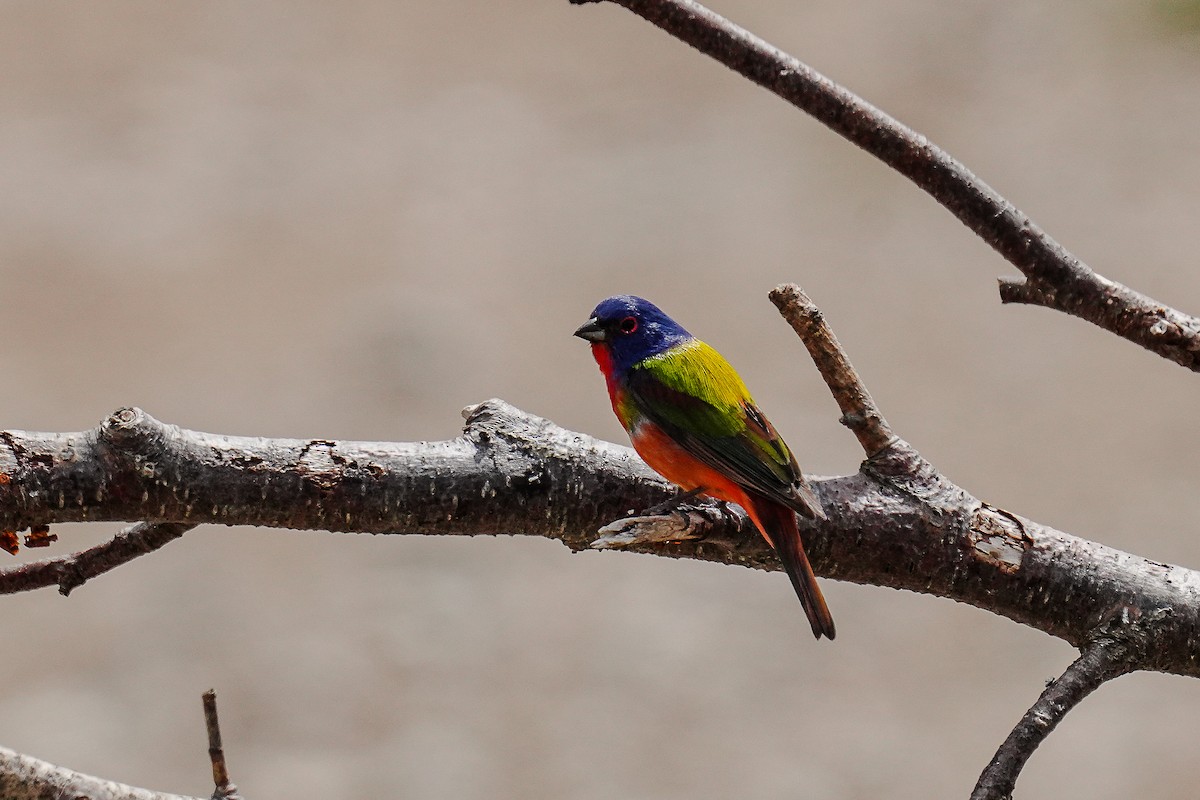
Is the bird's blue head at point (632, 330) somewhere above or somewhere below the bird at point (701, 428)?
above

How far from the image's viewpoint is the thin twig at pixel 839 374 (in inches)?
58.7

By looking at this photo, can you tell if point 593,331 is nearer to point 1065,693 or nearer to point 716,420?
point 716,420

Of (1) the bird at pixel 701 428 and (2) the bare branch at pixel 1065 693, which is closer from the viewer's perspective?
(2) the bare branch at pixel 1065 693

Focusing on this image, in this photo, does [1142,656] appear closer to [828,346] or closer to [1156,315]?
[1156,315]

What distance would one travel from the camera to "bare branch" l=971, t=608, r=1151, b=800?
121 centimetres

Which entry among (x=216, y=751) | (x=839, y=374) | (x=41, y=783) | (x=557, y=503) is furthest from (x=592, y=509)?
(x=41, y=783)

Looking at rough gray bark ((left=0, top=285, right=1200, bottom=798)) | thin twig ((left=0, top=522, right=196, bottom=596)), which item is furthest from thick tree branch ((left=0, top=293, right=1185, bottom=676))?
thin twig ((left=0, top=522, right=196, bottom=596))

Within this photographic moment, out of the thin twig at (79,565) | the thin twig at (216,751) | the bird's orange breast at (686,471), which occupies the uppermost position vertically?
the bird's orange breast at (686,471)

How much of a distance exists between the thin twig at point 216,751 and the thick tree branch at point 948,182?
2.93 ft

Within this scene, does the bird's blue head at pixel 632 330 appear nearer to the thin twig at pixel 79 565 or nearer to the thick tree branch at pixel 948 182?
the thick tree branch at pixel 948 182

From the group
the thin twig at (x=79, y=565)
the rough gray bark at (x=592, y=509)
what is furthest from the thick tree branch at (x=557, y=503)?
the thin twig at (x=79, y=565)

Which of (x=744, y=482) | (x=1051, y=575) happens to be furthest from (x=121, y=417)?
(x=1051, y=575)

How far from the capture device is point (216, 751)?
4.55 feet

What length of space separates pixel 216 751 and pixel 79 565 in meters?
0.33
